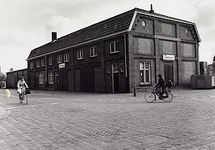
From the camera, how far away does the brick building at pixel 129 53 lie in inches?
912

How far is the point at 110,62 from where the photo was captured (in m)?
24.6

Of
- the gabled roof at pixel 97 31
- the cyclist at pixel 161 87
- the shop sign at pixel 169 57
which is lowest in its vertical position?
the cyclist at pixel 161 87

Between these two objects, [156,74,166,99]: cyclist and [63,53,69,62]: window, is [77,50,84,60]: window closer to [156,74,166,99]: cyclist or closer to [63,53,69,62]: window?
[63,53,69,62]: window

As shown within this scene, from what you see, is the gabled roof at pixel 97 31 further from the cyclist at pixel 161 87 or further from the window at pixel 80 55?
the cyclist at pixel 161 87

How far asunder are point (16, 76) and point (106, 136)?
48.8 m

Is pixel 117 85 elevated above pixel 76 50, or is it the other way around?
pixel 76 50

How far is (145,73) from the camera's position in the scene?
79.0ft

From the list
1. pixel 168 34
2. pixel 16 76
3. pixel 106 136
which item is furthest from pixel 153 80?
pixel 16 76

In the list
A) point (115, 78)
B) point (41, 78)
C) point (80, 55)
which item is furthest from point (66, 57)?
point (115, 78)

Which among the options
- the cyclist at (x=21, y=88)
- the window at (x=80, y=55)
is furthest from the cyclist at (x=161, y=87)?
the window at (x=80, y=55)

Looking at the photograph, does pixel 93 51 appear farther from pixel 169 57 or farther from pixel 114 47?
pixel 169 57

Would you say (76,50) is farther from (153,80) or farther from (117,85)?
(153,80)

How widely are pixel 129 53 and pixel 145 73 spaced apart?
3.04 m

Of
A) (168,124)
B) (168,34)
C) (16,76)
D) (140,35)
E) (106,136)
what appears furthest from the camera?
(16,76)
